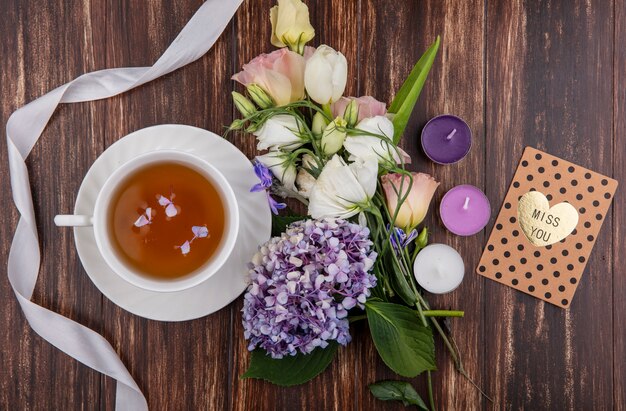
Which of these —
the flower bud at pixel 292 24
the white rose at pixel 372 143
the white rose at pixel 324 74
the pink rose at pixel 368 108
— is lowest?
the white rose at pixel 372 143

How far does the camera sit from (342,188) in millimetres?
686

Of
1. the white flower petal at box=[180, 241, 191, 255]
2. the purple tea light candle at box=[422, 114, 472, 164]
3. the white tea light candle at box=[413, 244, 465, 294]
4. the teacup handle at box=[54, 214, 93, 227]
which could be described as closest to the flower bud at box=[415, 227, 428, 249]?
the white tea light candle at box=[413, 244, 465, 294]

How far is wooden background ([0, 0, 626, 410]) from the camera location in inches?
33.2

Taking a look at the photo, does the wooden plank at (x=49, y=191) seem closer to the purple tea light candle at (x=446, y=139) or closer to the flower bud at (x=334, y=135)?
the flower bud at (x=334, y=135)

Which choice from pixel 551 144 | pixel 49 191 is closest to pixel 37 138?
pixel 49 191

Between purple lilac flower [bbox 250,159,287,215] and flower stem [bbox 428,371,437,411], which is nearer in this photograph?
purple lilac flower [bbox 250,159,287,215]

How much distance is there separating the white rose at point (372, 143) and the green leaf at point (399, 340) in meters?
0.20

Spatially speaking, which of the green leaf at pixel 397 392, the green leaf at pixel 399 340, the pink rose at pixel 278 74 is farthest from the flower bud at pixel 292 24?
the green leaf at pixel 397 392

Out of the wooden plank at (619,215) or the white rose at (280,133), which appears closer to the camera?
the white rose at (280,133)

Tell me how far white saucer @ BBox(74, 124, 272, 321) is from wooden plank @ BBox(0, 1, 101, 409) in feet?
0.32

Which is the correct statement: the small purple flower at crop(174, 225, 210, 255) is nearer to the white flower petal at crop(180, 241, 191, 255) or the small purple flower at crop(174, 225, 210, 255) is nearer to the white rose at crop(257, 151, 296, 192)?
the white flower petal at crop(180, 241, 191, 255)

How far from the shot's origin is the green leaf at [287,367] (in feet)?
2.58

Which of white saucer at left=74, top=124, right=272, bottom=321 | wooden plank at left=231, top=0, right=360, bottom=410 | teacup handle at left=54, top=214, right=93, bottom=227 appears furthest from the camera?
wooden plank at left=231, top=0, right=360, bottom=410

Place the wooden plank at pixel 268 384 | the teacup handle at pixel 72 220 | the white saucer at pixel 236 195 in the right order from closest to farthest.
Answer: the teacup handle at pixel 72 220, the white saucer at pixel 236 195, the wooden plank at pixel 268 384
